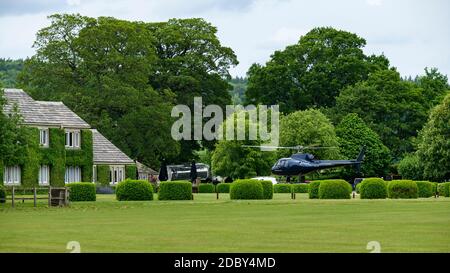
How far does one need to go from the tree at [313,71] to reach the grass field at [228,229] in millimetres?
85807

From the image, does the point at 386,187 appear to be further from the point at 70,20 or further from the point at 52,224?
the point at 70,20

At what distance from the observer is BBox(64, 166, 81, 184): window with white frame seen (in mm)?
97688

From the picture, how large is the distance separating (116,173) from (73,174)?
9813 mm

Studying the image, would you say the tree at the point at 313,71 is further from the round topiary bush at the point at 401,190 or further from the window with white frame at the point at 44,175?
the round topiary bush at the point at 401,190

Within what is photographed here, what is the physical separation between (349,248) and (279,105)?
113792 millimetres

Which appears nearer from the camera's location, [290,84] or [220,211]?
[220,211]

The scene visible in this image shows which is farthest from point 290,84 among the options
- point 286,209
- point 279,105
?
point 286,209

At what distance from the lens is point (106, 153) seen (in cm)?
10638

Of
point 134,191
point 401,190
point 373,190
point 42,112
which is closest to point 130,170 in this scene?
point 42,112

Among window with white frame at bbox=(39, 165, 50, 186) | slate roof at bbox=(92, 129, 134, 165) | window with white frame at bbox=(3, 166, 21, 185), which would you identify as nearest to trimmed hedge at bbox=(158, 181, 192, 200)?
window with white frame at bbox=(3, 166, 21, 185)

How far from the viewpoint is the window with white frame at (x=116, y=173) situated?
107062mm

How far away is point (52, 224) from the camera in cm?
4328

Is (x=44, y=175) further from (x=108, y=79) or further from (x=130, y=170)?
(x=108, y=79)

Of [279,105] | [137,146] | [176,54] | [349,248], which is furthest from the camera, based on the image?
[279,105]
